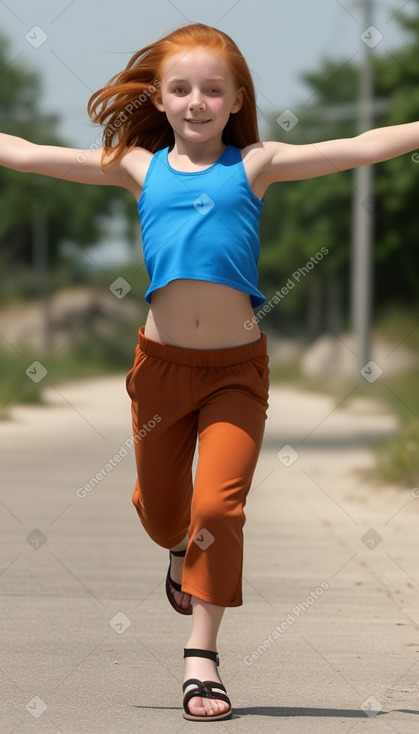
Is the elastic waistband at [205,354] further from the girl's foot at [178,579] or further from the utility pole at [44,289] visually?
the utility pole at [44,289]

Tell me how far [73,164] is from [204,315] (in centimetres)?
67

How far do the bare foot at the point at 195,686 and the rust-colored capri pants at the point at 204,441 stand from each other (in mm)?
178

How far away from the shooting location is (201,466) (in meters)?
4.11

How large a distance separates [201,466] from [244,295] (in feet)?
1.77

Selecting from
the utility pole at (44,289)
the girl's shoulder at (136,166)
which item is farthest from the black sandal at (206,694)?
the utility pole at (44,289)

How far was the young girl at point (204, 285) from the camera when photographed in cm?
404

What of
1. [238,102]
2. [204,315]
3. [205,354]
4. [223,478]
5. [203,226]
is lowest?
[223,478]

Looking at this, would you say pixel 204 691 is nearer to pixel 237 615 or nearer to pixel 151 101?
pixel 237 615

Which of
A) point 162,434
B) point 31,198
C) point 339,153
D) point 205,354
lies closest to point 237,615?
point 162,434

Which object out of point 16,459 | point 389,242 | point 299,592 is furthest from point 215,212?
point 389,242

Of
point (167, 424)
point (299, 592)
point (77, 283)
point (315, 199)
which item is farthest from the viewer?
point (77, 283)

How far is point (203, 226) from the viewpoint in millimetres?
4137

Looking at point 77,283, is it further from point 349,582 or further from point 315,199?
point 349,582

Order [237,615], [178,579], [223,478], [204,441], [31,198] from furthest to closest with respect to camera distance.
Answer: [31,198]
[237,615]
[178,579]
[204,441]
[223,478]
